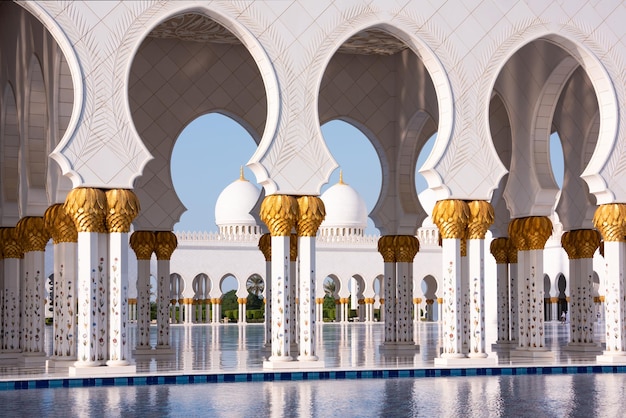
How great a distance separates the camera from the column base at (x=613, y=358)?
930 centimetres

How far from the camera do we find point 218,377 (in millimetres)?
8203

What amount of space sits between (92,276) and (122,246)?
1.12 feet

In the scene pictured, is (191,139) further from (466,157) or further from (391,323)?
(466,157)

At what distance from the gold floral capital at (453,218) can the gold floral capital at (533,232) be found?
2086 mm

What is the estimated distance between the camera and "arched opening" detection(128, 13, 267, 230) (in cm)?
1173

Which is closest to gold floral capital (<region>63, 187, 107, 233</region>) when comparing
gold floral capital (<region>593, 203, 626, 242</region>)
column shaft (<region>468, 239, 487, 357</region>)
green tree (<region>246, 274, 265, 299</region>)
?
column shaft (<region>468, 239, 487, 357</region>)

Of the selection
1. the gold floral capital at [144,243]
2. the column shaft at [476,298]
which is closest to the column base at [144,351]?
the gold floral capital at [144,243]

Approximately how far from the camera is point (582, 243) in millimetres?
12047

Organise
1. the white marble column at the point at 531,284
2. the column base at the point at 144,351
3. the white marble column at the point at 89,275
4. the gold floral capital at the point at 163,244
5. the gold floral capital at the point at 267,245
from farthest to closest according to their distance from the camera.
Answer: the gold floral capital at the point at 267,245
the gold floral capital at the point at 163,244
the column base at the point at 144,351
the white marble column at the point at 531,284
the white marble column at the point at 89,275

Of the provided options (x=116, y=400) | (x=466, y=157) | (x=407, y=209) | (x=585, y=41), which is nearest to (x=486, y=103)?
(x=466, y=157)

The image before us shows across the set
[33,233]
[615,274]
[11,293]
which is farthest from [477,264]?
[11,293]

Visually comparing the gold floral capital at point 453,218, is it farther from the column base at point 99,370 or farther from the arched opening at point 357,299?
the arched opening at point 357,299

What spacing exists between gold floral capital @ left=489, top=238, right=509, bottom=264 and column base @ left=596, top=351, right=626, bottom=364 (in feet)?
12.4

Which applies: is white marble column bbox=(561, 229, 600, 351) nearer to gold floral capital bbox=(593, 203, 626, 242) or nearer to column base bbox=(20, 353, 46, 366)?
gold floral capital bbox=(593, 203, 626, 242)
